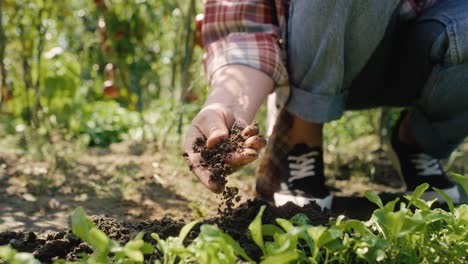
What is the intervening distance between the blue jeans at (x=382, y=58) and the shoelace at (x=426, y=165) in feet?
0.37

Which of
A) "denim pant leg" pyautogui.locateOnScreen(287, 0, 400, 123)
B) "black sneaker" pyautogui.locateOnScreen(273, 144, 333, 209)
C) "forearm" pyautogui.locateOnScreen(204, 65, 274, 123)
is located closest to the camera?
"forearm" pyautogui.locateOnScreen(204, 65, 274, 123)

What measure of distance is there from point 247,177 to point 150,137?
0.88 m

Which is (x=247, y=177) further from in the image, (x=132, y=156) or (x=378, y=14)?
(x=378, y=14)

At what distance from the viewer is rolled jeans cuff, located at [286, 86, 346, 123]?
198 cm

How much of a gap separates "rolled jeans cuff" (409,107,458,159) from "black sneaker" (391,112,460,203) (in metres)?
0.09

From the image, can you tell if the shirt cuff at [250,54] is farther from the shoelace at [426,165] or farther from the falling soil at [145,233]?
the shoelace at [426,165]

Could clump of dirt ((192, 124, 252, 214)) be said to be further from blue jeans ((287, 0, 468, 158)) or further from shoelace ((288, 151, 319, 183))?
shoelace ((288, 151, 319, 183))

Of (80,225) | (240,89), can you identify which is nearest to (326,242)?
(80,225)

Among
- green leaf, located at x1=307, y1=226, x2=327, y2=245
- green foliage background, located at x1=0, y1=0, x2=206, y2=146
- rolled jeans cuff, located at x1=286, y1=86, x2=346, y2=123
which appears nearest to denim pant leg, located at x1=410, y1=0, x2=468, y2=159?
rolled jeans cuff, located at x1=286, y1=86, x2=346, y2=123

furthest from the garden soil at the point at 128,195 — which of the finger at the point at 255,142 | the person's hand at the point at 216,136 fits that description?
the finger at the point at 255,142

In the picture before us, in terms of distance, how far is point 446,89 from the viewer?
2021 mm

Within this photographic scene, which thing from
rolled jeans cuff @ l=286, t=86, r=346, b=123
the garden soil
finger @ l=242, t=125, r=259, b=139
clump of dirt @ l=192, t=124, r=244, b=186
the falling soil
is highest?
finger @ l=242, t=125, r=259, b=139

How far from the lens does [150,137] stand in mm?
Result: 3463

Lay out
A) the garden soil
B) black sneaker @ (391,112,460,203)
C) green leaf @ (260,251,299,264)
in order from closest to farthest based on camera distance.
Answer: green leaf @ (260,251,299,264), the garden soil, black sneaker @ (391,112,460,203)
